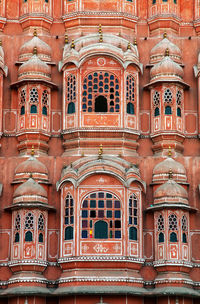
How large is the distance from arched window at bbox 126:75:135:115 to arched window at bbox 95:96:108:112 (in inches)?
34.2

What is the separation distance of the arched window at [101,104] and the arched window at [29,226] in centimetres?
505

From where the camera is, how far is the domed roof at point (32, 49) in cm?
3309

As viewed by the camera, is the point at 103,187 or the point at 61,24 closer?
the point at 103,187

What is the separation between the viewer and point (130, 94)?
106ft

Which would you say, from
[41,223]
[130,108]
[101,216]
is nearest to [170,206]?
[101,216]

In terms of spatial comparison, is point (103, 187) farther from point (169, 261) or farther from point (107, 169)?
point (169, 261)

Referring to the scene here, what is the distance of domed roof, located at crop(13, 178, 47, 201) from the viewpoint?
30.5 meters

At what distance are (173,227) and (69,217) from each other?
3.88m

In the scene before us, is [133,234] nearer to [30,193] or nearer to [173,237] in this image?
[173,237]

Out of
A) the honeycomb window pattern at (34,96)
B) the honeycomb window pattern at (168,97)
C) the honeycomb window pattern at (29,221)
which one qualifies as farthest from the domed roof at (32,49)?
the honeycomb window pattern at (29,221)

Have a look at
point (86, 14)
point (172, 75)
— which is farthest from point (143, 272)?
point (86, 14)

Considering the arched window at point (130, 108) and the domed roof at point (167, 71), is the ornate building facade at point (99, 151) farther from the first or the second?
the arched window at point (130, 108)

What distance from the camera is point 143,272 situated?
1196 inches

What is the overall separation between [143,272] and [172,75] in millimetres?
7908
